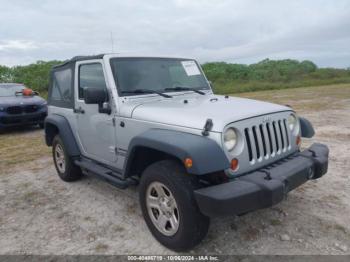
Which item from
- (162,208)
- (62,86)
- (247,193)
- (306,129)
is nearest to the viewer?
(247,193)

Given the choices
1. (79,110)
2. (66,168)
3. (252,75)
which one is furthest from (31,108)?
(252,75)

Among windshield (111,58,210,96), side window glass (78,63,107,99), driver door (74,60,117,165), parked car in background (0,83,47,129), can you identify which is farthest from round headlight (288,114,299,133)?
parked car in background (0,83,47,129)

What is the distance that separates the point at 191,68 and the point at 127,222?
7.65 ft

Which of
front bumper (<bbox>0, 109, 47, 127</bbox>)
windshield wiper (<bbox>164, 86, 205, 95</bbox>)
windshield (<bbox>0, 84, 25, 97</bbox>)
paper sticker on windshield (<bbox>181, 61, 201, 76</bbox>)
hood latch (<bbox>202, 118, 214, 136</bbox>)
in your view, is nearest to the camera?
hood latch (<bbox>202, 118, 214, 136</bbox>)

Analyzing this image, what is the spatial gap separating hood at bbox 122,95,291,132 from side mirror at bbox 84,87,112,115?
0.92 feet

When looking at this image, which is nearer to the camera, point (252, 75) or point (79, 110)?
point (79, 110)

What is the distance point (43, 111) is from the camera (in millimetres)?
10352

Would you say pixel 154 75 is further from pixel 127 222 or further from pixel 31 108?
pixel 31 108

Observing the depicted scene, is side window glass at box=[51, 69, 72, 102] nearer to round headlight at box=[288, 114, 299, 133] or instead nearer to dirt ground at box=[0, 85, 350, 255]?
dirt ground at box=[0, 85, 350, 255]

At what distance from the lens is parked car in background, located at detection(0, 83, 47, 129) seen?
382 inches

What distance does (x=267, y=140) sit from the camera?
3264 mm

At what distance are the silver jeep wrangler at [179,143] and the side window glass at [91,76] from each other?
0.01 metres

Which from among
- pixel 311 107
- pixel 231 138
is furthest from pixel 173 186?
pixel 311 107

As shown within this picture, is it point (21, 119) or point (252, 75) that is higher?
point (252, 75)
